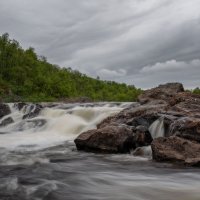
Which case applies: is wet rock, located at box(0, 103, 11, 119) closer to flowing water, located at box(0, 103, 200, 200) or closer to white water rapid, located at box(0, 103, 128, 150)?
white water rapid, located at box(0, 103, 128, 150)

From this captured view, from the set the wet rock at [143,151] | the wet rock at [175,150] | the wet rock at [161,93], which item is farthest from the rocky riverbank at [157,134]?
the wet rock at [161,93]

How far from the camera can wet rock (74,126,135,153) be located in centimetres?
1566

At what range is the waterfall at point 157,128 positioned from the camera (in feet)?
55.6

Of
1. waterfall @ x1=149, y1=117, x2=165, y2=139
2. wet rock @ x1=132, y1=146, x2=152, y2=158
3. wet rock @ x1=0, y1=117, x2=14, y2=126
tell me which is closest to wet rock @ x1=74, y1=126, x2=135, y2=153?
wet rock @ x1=132, y1=146, x2=152, y2=158

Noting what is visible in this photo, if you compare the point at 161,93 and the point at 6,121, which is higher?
the point at 161,93

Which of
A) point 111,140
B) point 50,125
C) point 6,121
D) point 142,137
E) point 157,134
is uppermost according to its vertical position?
point 6,121

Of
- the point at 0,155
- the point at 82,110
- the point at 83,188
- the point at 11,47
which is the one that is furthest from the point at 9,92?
the point at 83,188

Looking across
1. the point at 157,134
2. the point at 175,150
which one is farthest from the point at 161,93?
the point at 175,150

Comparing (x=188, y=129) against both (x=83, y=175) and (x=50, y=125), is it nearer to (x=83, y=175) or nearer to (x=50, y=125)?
(x=83, y=175)

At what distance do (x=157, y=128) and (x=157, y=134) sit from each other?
0.36 metres

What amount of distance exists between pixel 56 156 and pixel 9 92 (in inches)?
1728

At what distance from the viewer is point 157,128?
17344 mm

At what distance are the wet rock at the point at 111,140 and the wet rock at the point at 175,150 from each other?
2007 millimetres

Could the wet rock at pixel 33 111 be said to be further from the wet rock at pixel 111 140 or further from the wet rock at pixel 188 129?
the wet rock at pixel 188 129
